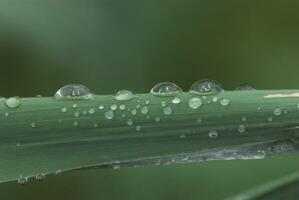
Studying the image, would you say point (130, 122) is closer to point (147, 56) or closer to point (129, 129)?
point (129, 129)

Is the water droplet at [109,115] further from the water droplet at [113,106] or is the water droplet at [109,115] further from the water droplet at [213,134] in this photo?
the water droplet at [213,134]

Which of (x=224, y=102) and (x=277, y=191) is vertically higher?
(x=224, y=102)

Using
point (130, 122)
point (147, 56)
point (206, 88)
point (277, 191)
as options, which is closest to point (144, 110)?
point (130, 122)

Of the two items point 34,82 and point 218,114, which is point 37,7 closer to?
point 34,82

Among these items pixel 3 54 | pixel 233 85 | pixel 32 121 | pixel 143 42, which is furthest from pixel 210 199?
pixel 32 121

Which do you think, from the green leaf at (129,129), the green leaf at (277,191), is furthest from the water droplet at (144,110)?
the green leaf at (277,191)

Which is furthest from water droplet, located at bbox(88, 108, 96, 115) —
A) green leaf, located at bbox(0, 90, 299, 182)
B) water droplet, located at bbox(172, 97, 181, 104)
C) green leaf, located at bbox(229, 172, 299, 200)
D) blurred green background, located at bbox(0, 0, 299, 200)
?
blurred green background, located at bbox(0, 0, 299, 200)
